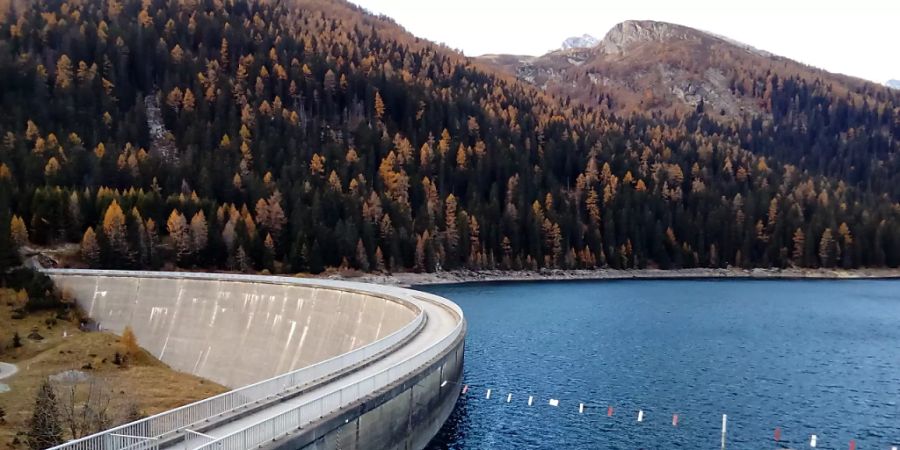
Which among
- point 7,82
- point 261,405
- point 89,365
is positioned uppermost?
point 7,82

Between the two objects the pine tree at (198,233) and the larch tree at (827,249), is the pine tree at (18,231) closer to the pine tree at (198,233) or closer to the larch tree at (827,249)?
the pine tree at (198,233)

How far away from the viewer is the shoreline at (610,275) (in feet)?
485

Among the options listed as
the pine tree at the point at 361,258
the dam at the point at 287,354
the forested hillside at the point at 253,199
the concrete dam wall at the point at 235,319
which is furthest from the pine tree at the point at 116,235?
the pine tree at the point at 361,258

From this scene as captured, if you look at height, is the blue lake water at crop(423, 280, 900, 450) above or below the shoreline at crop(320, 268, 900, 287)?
below

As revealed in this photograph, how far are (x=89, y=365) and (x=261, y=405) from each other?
120 feet

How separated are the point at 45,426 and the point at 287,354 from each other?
34088mm

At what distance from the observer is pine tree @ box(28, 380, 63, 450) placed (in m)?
33.2

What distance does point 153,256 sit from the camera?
12225 cm

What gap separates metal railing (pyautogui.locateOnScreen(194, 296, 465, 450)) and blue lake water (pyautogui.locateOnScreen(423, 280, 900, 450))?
28.1ft

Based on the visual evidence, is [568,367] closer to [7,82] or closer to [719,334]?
[719,334]

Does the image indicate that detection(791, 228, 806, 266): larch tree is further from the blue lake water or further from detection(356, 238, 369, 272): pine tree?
detection(356, 238, 369, 272): pine tree

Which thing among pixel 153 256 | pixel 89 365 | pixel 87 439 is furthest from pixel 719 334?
pixel 153 256

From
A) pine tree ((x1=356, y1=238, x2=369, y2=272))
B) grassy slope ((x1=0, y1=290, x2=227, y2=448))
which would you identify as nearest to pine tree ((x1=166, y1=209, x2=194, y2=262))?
pine tree ((x1=356, y1=238, x2=369, y2=272))

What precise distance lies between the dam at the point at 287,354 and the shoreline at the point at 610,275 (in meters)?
58.3
